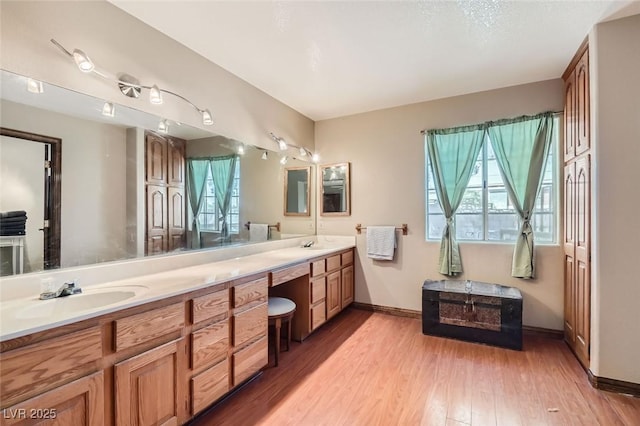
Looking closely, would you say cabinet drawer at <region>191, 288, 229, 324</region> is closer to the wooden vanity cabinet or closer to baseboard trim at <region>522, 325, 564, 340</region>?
the wooden vanity cabinet

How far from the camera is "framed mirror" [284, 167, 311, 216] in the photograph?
3.64 metres

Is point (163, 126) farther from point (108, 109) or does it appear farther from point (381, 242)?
point (381, 242)

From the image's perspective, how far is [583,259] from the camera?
2.33 metres

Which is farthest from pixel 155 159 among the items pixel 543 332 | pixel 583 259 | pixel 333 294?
pixel 543 332

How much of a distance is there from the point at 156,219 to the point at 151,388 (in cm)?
111

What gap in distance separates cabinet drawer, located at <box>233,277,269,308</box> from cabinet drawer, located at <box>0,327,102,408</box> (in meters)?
0.81

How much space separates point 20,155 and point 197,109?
3.77ft

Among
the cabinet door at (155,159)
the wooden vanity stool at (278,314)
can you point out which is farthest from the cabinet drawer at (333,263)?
the cabinet door at (155,159)

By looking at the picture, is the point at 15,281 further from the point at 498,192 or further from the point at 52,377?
the point at 498,192

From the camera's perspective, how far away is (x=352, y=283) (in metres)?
3.79

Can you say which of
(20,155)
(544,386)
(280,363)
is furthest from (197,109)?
(544,386)

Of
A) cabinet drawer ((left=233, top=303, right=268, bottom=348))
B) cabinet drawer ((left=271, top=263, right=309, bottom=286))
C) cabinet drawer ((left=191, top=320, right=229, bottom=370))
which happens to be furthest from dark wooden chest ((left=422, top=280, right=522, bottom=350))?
cabinet drawer ((left=191, top=320, right=229, bottom=370))

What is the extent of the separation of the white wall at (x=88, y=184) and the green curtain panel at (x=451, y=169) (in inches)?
117

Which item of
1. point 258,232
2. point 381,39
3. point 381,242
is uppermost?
point 381,39
